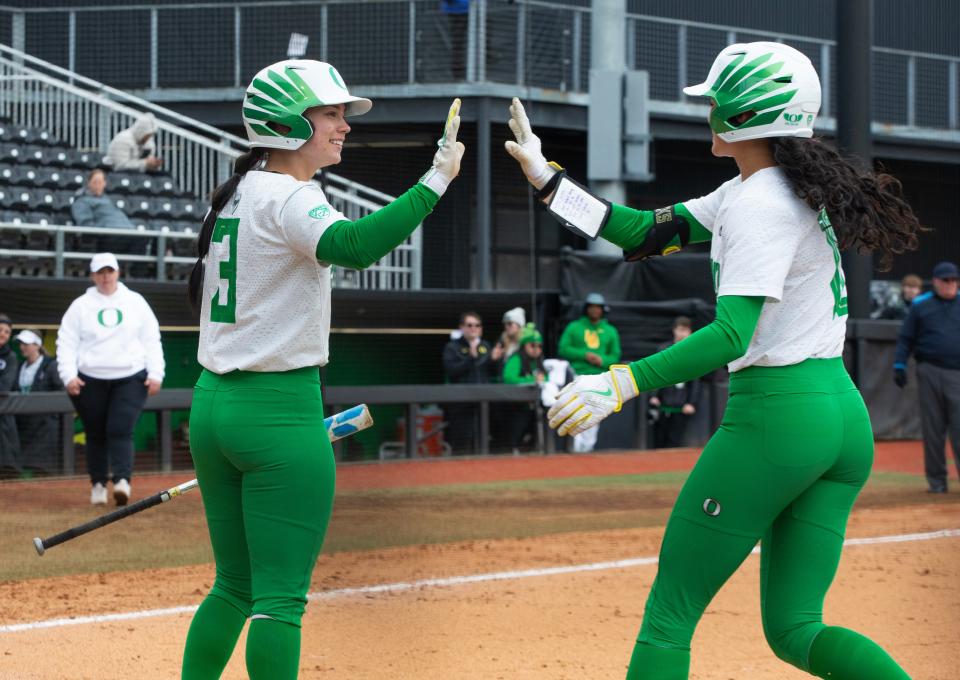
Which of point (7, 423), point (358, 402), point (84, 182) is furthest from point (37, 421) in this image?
point (84, 182)

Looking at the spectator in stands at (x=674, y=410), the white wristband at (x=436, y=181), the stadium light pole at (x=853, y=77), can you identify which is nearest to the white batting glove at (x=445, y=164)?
the white wristband at (x=436, y=181)

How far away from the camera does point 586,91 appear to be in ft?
59.9

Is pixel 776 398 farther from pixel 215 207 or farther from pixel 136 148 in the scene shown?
pixel 136 148

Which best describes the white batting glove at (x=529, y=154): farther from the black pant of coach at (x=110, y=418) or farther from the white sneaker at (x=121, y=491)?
the black pant of coach at (x=110, y=418)

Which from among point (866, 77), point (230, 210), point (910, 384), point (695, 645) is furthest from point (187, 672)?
point (910, 384)

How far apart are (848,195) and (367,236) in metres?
1.26

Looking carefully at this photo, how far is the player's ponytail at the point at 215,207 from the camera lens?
3621mm

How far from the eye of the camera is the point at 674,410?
14.9 metres

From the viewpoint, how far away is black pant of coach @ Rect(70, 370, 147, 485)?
9633 millimetres

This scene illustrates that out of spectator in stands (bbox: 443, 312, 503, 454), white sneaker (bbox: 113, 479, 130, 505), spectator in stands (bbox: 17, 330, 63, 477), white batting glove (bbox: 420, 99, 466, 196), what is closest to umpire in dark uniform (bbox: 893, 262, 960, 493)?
spectator in stands (bbox: 443, 312, 503, 454)

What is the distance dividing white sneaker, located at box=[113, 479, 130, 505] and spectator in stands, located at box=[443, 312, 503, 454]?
4973mm

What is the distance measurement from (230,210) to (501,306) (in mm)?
11341

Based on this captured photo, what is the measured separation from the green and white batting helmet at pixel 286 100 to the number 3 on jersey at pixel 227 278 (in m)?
0.26

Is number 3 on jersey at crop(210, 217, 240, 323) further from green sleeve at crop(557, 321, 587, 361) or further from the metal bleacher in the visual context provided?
green sleeve at crop(557, 321, 587, 361)
